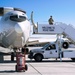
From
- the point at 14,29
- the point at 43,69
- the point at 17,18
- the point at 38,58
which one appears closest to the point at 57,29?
the point at 38,58

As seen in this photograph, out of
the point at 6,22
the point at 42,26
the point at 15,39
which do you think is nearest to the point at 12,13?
the point at 6,22

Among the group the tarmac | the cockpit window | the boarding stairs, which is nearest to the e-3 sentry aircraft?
the cockpit window

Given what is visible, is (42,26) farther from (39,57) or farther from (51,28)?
(39,57)

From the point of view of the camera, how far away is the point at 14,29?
17703 millimetres

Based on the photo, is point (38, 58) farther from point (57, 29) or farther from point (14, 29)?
point (14, 29)

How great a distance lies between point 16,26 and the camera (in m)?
17.5

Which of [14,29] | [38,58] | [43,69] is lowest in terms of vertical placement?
[43,69]

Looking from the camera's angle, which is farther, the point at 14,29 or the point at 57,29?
the point at 57,29

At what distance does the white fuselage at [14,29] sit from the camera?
17750mm

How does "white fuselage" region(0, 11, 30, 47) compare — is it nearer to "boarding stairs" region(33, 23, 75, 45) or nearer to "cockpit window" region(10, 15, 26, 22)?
"cockpit window" region(10, 15, 26, 22)

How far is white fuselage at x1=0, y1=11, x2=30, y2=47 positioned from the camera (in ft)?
58.2

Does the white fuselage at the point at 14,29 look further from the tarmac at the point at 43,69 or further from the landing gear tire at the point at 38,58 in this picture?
the landing gear tire at the point at 38,58

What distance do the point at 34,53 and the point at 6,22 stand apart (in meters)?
6.50

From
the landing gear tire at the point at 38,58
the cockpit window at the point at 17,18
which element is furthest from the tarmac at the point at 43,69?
the landing gear tire at the point at 38,58
